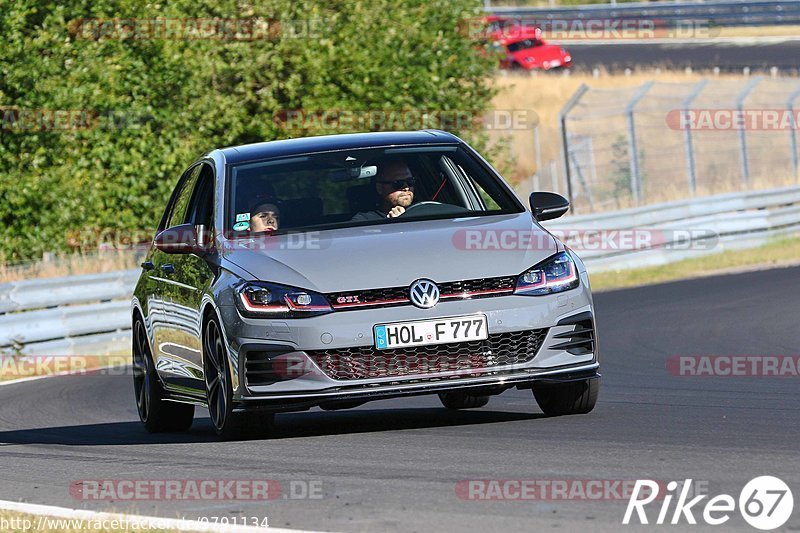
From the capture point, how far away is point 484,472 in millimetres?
7047

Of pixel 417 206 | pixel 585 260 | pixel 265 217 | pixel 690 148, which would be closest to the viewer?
pixel 265 217

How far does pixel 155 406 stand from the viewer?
34.2ft

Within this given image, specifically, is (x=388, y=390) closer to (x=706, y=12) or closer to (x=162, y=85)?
(x=162, y=85)

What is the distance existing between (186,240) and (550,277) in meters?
2.09

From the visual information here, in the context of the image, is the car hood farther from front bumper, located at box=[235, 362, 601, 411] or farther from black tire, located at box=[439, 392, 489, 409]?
black tire, located at box=[439, 392, 489, 409]

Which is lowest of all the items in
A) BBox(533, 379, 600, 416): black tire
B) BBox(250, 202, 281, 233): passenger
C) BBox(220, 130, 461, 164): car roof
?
BBox(533, 379, 600, 416): black tire

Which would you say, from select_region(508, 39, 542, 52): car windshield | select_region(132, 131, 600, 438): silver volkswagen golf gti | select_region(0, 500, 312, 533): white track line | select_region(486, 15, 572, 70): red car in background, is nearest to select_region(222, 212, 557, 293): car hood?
select_region(132, 131, 600, 438): silver volkswagen golf gti

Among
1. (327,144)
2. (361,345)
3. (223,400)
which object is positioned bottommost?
(223,400)

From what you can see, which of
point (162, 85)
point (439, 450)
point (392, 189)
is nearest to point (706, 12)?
point (162, 85)

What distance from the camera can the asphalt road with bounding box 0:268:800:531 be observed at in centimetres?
623

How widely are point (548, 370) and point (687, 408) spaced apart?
136 cm

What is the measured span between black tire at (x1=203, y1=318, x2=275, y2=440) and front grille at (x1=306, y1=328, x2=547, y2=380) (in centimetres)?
47

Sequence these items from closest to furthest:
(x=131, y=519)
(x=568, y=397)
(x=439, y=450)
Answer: (x=131, y=519)
(x=439, y=450)
(x=568, y=397)

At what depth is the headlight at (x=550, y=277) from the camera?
27.7 feet
